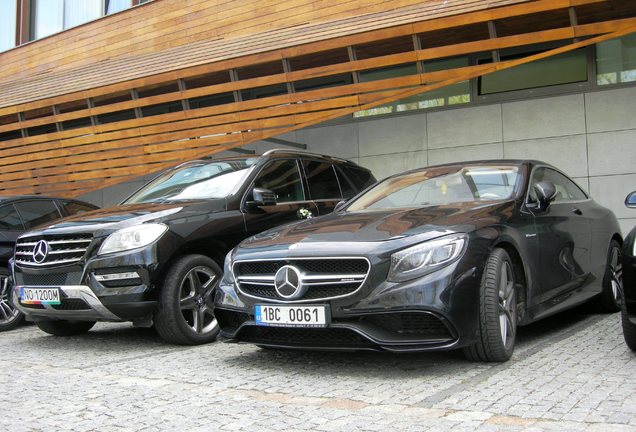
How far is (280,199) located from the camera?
7.01 metres

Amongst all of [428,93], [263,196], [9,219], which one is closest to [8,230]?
[9,219]

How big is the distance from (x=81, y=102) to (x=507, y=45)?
8532 millimetres

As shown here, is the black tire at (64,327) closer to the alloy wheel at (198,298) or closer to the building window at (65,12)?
the alloy wheel at (198,298)

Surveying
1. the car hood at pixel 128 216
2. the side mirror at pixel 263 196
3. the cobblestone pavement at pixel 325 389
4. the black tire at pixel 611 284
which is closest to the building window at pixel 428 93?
the black tire at pixel 611 284

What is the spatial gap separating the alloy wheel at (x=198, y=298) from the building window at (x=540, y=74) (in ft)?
21.7

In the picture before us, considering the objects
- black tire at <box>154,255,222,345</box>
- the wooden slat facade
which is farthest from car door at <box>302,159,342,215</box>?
the wooden slat facade

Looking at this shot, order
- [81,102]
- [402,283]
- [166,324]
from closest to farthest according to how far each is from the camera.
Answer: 1. [402,283]
2. [166,324]
3. [81,102]

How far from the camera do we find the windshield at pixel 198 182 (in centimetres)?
662

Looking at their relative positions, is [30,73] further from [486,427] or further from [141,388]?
[486,427]

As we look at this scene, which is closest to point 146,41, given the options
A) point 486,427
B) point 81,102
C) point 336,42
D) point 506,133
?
point 81,102

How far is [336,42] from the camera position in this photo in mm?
10539

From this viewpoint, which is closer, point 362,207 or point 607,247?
point 362,207

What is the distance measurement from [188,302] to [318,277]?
1.79 meters

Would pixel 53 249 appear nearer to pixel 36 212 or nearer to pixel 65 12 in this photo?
pixel 36 212
